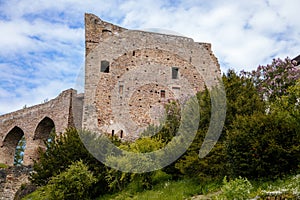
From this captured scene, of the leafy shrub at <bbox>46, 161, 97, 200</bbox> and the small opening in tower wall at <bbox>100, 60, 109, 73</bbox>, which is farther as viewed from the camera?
the small opening in tower wall at <bbox>100, 60, 109, 73</bbox>

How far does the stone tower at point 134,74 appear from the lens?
24.8 meters

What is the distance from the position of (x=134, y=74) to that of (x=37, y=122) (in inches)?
387

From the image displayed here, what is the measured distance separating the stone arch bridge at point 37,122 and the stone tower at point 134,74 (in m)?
2.35

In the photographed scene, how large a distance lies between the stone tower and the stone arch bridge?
2.35 metres

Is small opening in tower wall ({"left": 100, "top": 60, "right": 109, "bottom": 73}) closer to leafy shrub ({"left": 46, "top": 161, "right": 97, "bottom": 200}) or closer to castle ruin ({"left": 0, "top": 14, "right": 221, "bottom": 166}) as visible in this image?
castle ruin ({"left": 0, "top": 14, "right": 221, "bottom": 166})

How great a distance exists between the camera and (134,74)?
85.6ft

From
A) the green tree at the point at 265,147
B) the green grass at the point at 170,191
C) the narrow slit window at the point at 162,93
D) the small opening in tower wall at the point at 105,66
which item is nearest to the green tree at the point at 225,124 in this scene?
the green grass at the point at 170,191

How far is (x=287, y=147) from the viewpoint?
10438mm

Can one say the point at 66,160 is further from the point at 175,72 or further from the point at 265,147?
the point at 175,72

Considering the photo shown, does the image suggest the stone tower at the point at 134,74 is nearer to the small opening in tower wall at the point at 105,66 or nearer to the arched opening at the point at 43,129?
the small opening in tower wall at the point at 105,66

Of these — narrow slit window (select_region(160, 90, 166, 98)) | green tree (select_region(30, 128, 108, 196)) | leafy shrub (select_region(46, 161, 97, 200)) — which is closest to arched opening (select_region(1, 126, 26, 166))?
narrow slit window (select_region(160, 90, 166, 98))

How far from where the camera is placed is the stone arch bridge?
93.1 ft

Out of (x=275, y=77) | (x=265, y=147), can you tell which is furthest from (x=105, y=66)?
(x=265, y=147)

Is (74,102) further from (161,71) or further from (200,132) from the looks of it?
(200,132)
